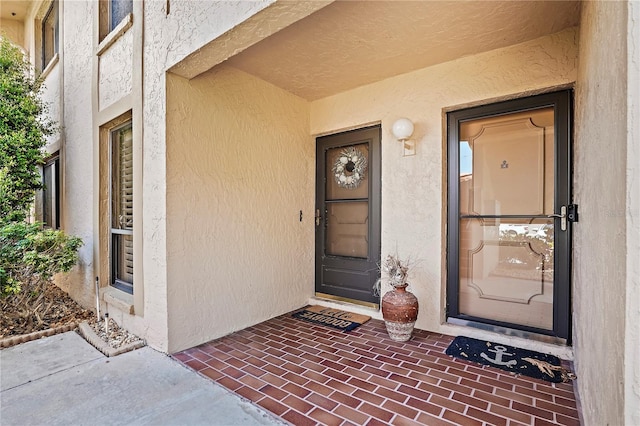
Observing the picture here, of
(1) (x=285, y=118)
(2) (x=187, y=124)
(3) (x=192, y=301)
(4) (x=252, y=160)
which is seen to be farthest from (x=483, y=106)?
(3) (x=192, y=301)

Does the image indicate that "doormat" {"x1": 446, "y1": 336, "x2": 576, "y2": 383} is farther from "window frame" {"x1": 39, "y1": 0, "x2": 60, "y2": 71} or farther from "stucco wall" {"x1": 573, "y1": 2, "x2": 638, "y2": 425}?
"window frame" {"x1": 39, "y1": 0, "x2": 60, "y2": 71}

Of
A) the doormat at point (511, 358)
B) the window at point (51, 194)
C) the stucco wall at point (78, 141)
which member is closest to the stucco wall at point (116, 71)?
the stucco wall at point (78, 141)

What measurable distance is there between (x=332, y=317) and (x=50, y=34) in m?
7.10

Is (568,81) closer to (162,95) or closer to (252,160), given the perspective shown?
(252,160)

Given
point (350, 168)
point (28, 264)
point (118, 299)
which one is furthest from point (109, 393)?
point (350, 168)

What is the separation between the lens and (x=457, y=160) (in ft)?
11.3

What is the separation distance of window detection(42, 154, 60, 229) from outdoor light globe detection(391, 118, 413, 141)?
17.5 feet

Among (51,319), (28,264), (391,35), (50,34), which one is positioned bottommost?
(51,319)

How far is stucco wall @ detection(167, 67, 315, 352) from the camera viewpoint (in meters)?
3.04

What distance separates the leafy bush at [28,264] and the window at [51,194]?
1.54 metres

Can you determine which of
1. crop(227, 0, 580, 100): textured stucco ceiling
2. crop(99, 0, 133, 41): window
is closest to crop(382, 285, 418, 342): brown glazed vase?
crop(227, 0, 580, 100): textured stucco ceiling

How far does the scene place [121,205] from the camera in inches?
154

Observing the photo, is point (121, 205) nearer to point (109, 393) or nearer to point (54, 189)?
point (109, 393)

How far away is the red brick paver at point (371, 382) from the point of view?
2.07m
